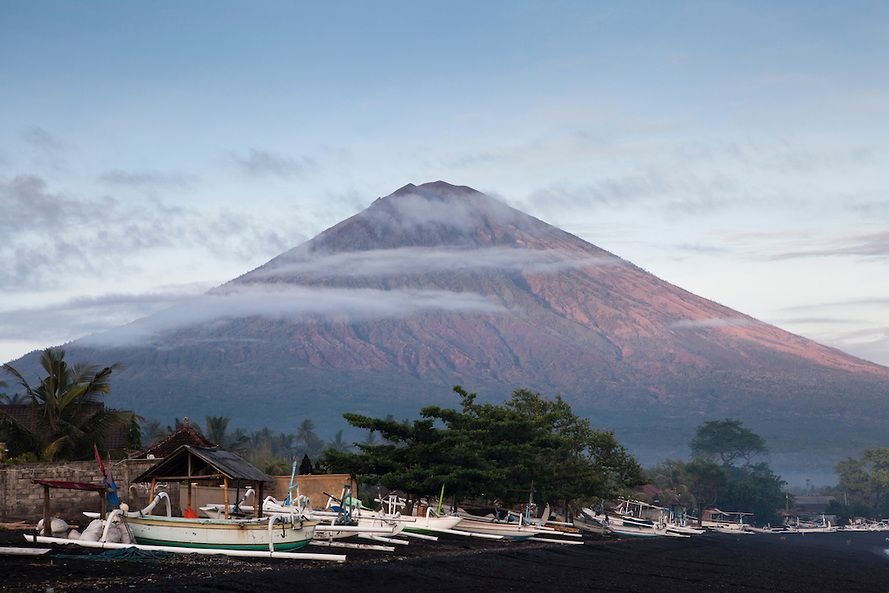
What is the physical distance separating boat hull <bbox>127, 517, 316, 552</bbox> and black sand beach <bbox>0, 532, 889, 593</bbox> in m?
1.35

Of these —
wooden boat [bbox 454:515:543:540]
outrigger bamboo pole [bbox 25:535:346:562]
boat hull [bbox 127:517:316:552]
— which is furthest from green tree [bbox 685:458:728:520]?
outrigger bamboo pole [bbox 25:535:346:562]

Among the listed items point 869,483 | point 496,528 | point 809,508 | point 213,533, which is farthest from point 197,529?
point 869,483

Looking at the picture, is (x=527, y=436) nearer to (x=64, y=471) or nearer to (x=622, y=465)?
(x=622, y=465)

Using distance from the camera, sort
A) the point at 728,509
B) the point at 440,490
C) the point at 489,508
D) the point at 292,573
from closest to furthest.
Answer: the point at 292,573
the point at 440,490
the point at 489,508
the point at 728,509

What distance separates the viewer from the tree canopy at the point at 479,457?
52.1 m

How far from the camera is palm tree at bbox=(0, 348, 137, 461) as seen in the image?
4756 cm

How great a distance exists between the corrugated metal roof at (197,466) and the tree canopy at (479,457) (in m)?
17.2

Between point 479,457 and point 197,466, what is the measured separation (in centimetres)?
2199

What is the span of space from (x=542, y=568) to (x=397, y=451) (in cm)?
1807

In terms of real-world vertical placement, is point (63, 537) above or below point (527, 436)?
below

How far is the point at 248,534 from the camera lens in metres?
31.4

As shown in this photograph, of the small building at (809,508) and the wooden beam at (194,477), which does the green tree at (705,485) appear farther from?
the wooden beam at (194,477)

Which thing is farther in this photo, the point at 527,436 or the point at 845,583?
the point at 527,436

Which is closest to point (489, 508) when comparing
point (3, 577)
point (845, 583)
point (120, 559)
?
point (845, 583)
